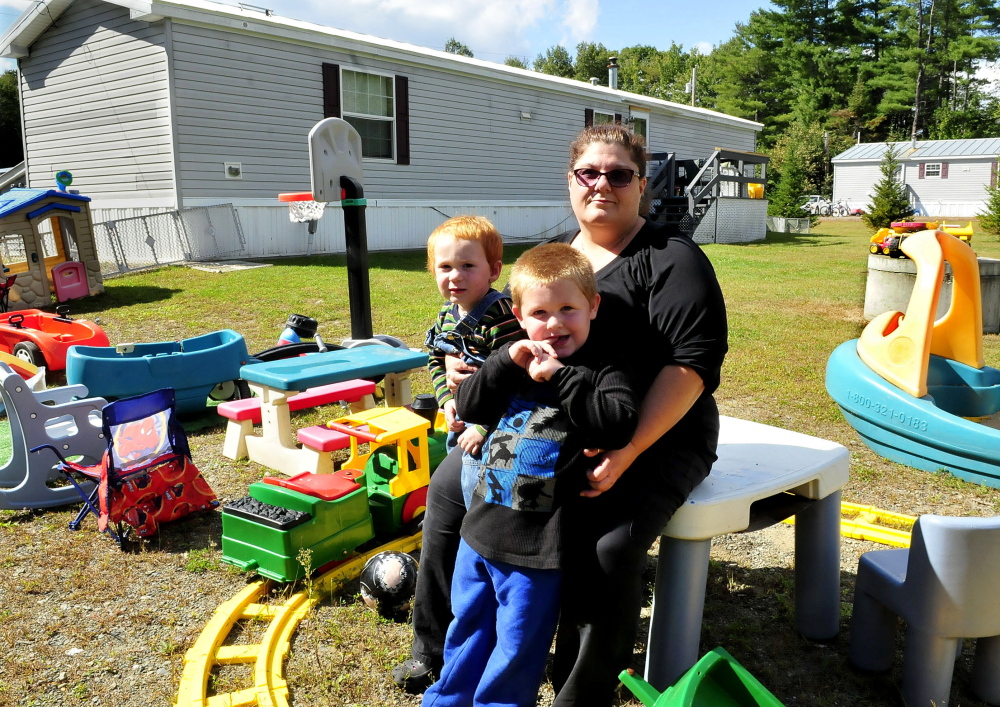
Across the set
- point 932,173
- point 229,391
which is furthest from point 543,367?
point 932,173

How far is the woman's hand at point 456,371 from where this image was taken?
237 centimetres

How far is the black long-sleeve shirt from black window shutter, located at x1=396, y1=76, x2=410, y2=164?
1367 centimetres

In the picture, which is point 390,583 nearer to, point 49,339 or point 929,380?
point 929,380

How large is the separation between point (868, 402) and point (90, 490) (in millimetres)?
4165

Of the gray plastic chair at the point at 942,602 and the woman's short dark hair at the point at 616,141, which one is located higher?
the woman's short dark hair at the point at 616,141

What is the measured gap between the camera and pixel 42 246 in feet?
31.6

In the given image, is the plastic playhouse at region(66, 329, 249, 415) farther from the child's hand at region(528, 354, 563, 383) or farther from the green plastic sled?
the green plastic sled

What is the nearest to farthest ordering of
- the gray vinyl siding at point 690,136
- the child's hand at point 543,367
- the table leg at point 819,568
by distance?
the child's hand at point 543,367 < the table leg at point 819,568 < the gray vinyl siding at point 690,136

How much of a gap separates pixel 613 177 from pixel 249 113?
12065 millimetres

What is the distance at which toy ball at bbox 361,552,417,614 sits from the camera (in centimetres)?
278

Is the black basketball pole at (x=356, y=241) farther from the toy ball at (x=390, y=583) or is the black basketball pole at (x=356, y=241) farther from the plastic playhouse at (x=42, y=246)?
the plastic playhouse at (x=42, y=246)

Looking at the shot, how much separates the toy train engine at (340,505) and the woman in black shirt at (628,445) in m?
0.65

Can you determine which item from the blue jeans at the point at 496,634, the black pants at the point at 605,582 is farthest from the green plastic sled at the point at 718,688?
the blue jeans at the point at 496,634

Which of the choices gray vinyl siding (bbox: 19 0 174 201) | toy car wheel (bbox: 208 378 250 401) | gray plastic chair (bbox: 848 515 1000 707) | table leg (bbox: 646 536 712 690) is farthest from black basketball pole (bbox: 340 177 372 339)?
gray vinyl siding (bbox: 19 0 174 201)
